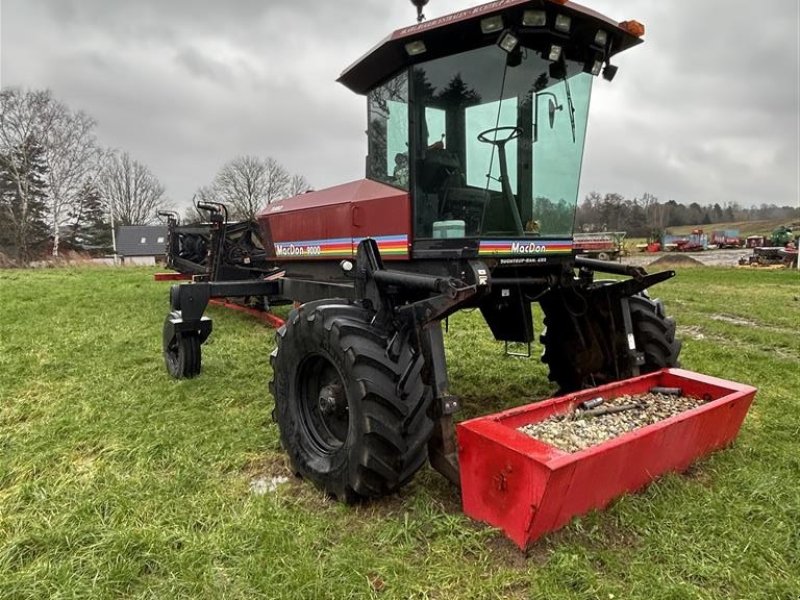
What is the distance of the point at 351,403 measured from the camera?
2.75 meters

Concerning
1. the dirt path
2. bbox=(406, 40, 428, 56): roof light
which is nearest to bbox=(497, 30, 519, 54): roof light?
bbox=(406, 40, 428, 56): roof light

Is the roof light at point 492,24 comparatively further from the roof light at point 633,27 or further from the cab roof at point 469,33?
the roof light at point 633,27

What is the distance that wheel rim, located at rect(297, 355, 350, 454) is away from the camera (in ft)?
9.92

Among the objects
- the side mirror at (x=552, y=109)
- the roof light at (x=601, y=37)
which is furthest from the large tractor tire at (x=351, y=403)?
the roof light at (x=601, y=37)

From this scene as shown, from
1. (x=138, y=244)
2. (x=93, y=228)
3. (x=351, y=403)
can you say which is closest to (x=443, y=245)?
(x=351, y=403)

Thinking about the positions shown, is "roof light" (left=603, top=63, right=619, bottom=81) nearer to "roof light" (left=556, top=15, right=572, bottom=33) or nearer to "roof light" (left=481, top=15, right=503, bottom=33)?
"roof light" (left=556, top=15, right=572, bottom=33)

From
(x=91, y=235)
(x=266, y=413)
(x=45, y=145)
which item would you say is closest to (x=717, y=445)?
(x=266, y=413)

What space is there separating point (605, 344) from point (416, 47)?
2367mm

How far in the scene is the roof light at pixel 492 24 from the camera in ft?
9.56

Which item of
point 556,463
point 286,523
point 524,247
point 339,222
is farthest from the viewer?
point 339,222

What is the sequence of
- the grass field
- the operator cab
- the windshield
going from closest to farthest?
the grass field
the operator cab
the windshield

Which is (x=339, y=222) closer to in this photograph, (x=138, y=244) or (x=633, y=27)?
(x=633, y=27)

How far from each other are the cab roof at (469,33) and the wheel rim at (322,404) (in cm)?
182

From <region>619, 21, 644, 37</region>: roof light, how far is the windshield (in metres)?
0.33
